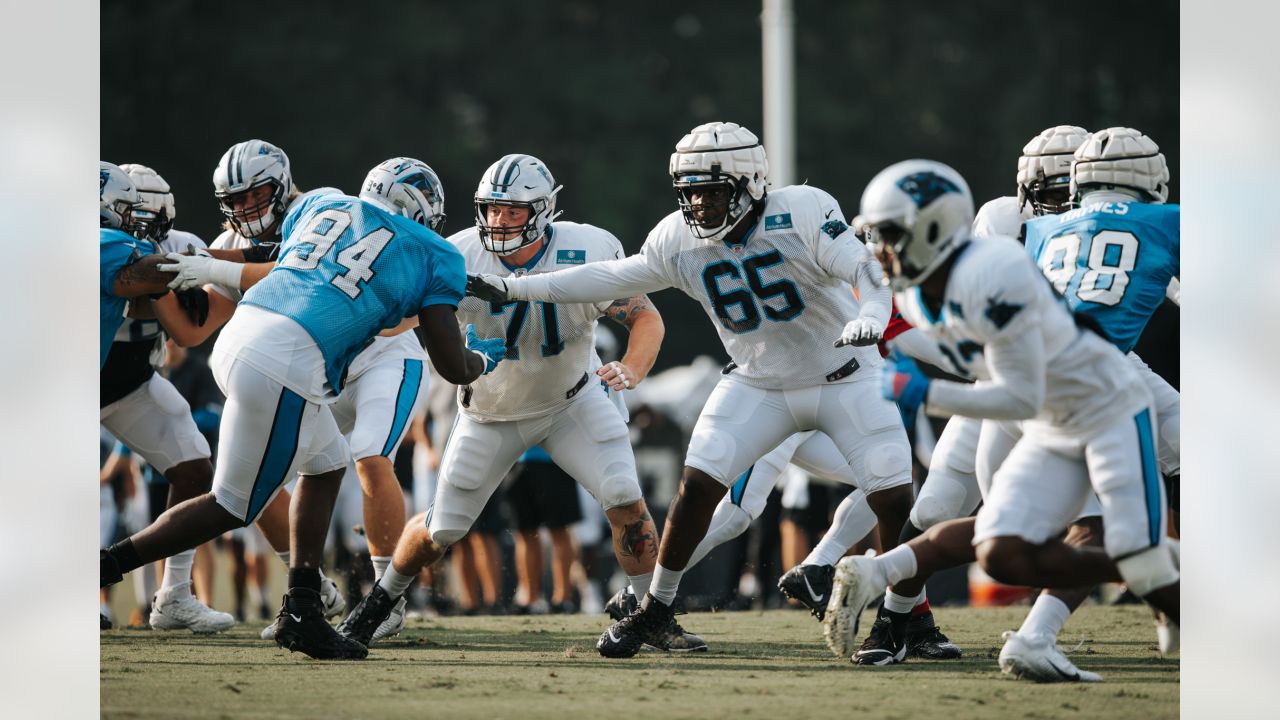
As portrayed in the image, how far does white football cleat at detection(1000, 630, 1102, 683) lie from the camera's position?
4820 millimetres

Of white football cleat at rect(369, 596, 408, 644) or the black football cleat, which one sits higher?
the black football cleat

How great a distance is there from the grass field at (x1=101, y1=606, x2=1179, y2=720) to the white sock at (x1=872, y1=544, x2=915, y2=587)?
331mm

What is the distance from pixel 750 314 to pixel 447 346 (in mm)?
1046

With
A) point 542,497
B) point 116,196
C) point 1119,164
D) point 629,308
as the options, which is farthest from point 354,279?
point 542,497

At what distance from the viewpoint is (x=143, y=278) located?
5.55m

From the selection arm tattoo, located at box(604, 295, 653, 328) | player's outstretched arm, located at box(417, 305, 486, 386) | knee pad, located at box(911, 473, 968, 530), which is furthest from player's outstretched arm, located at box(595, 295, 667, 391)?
knee pad, located at box(911, 473, 968, 530)

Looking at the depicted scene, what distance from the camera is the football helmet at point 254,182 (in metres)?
5.86

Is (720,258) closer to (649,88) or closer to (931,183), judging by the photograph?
(931,183)

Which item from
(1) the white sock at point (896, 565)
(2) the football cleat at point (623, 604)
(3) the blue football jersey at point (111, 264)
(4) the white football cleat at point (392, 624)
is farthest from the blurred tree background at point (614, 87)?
(1) the white sock at point (896, 565)

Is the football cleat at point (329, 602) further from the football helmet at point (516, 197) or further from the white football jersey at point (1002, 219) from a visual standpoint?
the white football jersey at point (1002, 219)

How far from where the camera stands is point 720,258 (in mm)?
5426

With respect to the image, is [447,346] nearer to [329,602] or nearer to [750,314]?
[750,314]

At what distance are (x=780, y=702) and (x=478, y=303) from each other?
6.62ft

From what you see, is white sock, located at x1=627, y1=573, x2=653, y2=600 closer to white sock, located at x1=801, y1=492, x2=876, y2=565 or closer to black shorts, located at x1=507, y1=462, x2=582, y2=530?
white sock, located at x1=801, y1=492, x2=876, y2=565
